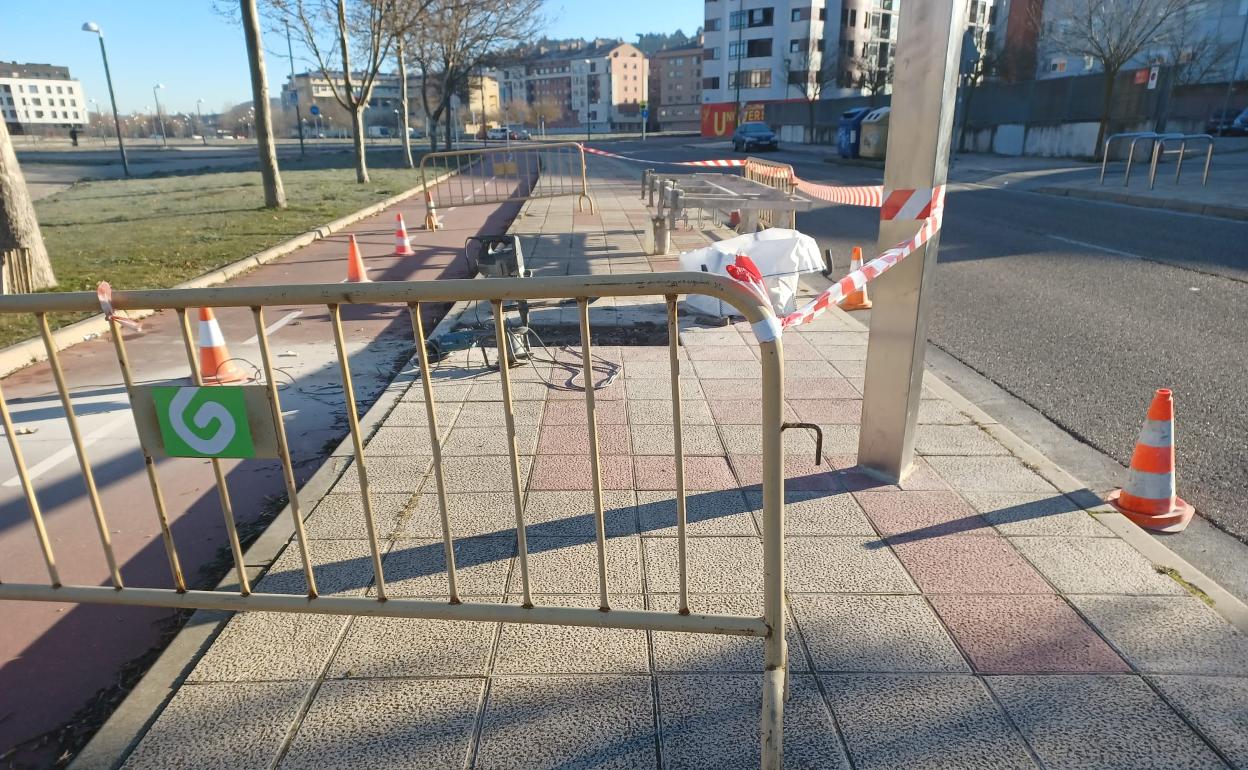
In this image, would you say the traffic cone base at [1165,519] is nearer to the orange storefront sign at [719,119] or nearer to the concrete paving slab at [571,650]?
the concrete paving slab at [571,650]

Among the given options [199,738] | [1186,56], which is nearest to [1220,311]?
[199,738]

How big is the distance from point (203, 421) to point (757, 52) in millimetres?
89408

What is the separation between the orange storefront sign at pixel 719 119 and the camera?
72438 mm

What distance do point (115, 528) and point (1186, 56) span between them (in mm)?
47533

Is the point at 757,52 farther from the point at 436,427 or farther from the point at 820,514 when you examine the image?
the point at 436,427

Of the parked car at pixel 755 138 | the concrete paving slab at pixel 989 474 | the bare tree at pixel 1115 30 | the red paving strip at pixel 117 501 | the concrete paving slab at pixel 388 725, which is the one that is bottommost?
the red paving strip at pixel 117 501

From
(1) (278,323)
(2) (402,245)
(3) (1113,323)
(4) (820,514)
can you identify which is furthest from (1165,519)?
(2) (402,245)

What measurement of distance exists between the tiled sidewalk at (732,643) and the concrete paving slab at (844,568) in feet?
0.03

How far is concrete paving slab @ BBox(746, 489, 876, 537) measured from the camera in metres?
3.45

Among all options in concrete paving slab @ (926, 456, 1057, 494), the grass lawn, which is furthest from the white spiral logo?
the grass lawn

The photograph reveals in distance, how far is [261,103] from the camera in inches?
664

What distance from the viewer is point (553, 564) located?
126 inches

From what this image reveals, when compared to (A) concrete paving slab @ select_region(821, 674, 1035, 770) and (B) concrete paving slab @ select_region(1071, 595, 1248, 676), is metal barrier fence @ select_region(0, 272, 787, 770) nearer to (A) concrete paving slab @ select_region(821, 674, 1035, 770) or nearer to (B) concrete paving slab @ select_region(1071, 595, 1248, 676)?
(A) concrete paving slab @ select_region(821, 674, 1035, 770)

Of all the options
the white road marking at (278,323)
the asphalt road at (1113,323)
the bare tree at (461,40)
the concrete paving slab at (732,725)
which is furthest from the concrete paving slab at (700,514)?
the bare tree at (461,40)
